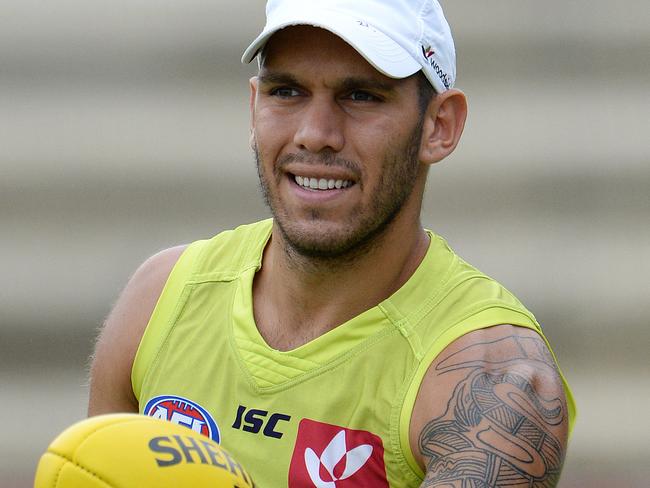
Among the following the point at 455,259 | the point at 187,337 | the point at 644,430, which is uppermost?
the point at 455,259

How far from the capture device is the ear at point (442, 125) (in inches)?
94.5

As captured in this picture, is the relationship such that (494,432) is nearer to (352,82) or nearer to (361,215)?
(361,215)

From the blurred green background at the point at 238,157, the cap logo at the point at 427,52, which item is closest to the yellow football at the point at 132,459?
the cap logo at the point at 427,52

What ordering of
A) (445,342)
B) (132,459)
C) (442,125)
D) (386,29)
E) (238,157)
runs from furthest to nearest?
(238,157), (442,125), (386,29), (445,342), (132,459)

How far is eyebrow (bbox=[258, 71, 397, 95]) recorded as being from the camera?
7.48 ft

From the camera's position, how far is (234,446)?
227 centimetres

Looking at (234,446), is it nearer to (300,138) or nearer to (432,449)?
(432,449)

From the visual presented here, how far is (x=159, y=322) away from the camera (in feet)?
8.13

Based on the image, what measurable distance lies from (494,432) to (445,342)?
0.66 feet

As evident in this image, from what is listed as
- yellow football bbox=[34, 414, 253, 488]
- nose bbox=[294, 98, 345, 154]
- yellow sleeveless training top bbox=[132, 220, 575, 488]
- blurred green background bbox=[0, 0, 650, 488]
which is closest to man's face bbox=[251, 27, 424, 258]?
nose bbox=[294, 98, 345, 154]

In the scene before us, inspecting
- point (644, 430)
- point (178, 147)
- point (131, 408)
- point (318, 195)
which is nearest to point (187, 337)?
point (131, 408)

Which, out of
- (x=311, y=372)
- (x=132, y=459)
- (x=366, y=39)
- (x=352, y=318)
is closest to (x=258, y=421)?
(x=311, y=372)

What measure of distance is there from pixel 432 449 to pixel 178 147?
184cm

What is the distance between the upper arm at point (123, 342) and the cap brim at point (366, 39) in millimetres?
577
